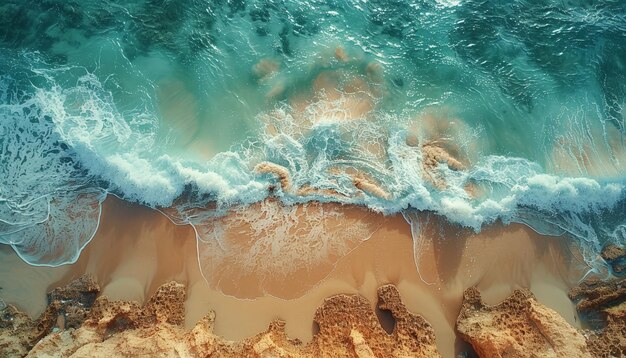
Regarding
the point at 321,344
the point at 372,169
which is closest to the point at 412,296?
the point at 321,344

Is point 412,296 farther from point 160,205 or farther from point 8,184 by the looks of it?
point 8,184

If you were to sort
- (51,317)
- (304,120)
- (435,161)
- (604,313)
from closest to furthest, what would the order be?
(51,317)
(604,313)
(435,161)
(304,120)

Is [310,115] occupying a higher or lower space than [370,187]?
higher

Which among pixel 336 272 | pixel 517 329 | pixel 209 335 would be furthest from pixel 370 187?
Result: pixel 209 335

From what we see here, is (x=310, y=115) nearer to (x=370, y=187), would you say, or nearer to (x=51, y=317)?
(x=370, y=187)

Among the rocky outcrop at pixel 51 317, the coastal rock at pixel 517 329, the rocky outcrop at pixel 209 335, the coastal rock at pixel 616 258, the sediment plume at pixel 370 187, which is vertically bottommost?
the rocky outcrop at pixel 51 317

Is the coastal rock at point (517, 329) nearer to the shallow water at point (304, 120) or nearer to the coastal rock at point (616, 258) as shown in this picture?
the shallow water at point (304, 120)

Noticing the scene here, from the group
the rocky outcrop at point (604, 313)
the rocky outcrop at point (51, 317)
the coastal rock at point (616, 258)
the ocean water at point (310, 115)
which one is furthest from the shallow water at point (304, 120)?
the rocky outcrop at point (604, 313)
